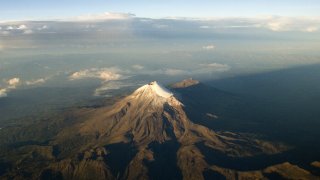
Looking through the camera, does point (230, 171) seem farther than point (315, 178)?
Yes

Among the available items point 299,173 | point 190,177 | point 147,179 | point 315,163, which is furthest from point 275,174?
point 147,179

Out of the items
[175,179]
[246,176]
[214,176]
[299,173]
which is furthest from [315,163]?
[175,179]

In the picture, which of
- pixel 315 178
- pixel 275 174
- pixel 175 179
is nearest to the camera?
pixel 315 178

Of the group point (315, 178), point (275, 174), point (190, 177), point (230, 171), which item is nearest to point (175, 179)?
point (190, 177)

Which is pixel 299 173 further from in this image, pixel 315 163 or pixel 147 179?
pixel 147 179

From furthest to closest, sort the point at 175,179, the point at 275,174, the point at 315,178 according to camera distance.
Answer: the point at 175,179
the point at 275,174
the point at 315,178

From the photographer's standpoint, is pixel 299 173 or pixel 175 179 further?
pixel 175 179

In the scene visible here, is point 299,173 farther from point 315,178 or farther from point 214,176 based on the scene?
point 214,176
